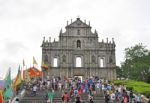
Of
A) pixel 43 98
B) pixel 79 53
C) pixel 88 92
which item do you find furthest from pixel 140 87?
pixel 79 53

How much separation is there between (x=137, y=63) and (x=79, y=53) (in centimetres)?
1053

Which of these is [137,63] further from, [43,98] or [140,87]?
[43,98]

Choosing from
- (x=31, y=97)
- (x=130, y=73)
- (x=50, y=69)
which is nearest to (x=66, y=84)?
(x=31, y=97)

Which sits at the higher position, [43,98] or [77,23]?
[77,23]

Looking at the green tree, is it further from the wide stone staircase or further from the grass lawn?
the wide stone staircase

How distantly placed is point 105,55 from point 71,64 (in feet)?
19.6

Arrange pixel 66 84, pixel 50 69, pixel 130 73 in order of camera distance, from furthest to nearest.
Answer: pixel 130 73 < pixel 50 69 < pixel 66 84

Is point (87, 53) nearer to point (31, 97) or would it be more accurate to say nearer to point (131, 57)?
point (131, 57)

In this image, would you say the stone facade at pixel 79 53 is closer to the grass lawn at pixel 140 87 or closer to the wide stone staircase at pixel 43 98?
the grass lawn at pixel 140 87

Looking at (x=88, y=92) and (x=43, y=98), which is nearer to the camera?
(x=43, y=98)

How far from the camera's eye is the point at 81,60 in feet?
228

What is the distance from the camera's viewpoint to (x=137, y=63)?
71562mm

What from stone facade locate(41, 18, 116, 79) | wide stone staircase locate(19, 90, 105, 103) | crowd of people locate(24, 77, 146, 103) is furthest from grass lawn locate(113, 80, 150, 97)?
stone facade locate(41, 18, 116, 79)

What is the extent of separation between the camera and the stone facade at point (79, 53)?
223ft
